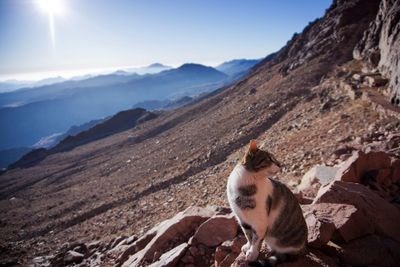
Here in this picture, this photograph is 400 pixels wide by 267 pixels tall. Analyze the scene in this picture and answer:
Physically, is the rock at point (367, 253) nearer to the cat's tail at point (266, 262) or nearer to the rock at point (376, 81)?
the cat's tail at point (266, 262)

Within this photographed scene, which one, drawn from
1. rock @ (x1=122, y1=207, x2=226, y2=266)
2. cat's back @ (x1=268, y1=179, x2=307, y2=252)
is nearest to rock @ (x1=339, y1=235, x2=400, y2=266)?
cat's back @ (x1=268, y1=179, x2=307, y2=252)

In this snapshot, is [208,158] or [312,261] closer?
[312,261]

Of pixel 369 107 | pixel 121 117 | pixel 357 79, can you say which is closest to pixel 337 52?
pixel 357 79

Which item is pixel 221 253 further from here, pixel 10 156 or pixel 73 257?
pixel 10 156

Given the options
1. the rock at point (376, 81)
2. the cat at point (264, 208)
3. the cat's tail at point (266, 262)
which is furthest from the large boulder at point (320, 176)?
the rock at point (376, 81)

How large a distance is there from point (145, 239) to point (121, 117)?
8416 cm

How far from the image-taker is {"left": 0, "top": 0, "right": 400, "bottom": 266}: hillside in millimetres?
13719

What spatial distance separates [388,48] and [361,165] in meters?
16.2

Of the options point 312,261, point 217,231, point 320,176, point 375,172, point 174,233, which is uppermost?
point 375,172

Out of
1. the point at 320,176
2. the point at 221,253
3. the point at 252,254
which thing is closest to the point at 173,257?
the point at 221,253

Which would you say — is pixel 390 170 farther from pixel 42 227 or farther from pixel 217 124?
pixel 217 124

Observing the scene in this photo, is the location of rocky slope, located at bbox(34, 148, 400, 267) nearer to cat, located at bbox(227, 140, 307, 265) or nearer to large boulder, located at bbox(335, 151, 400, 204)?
large boulder, located at bbox(335, 151, 400, 204)

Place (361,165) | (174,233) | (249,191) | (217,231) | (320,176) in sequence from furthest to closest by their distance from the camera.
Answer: (320,176)
(361,165)
(174,233)
(217,231)
(249,191)

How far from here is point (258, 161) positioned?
3625mm
